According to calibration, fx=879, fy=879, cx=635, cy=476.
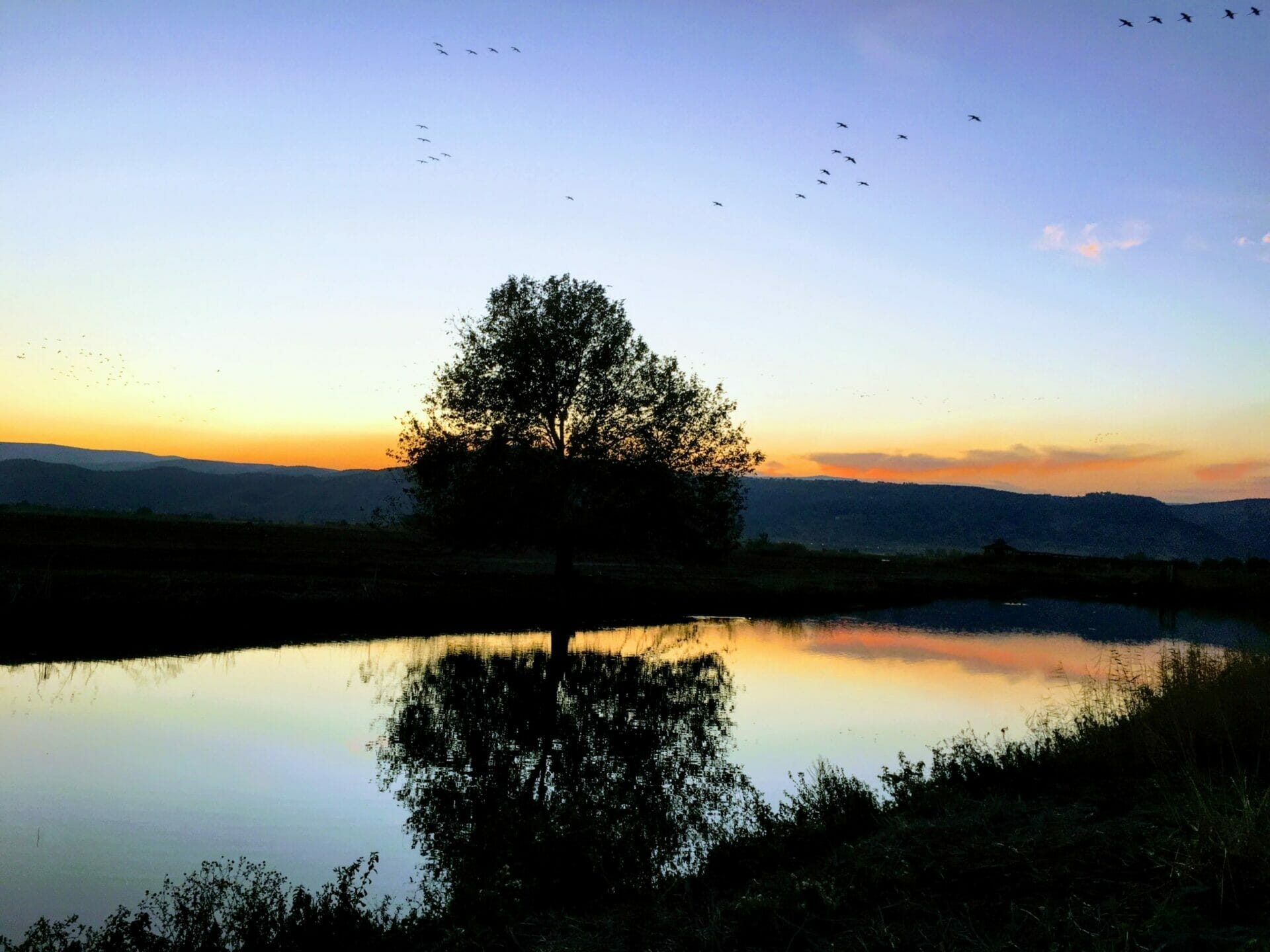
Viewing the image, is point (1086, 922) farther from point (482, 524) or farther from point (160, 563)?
point (160, 563)

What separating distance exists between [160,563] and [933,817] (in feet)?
132

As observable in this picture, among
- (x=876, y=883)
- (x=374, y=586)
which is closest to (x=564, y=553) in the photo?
(x=374, y=586)

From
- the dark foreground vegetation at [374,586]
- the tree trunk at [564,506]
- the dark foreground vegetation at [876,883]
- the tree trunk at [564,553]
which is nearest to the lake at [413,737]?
the dark foreground vegetation at [876,883]

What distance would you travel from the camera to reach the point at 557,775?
17000mm

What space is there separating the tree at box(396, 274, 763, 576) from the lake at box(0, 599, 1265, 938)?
6.55 metres

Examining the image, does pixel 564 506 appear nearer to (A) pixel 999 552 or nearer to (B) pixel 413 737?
(B) pixel 413 737

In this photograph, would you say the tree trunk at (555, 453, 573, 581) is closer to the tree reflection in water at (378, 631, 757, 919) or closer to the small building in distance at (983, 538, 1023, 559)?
the tree reflection in water at (378, 631, 757, 919)

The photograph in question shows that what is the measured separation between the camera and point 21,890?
1077cm

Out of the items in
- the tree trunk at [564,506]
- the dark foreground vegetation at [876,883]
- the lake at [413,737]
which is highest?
the tree trunk at [564,506]

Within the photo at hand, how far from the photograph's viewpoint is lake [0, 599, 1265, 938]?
42.1 ft

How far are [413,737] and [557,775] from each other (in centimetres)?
439

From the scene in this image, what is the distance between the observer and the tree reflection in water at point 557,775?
10812 mm

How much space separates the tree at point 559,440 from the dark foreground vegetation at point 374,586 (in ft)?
13.6

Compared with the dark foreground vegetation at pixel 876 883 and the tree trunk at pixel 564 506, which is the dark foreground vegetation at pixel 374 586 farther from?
the dark foreground vegetation at pixel 876 883
